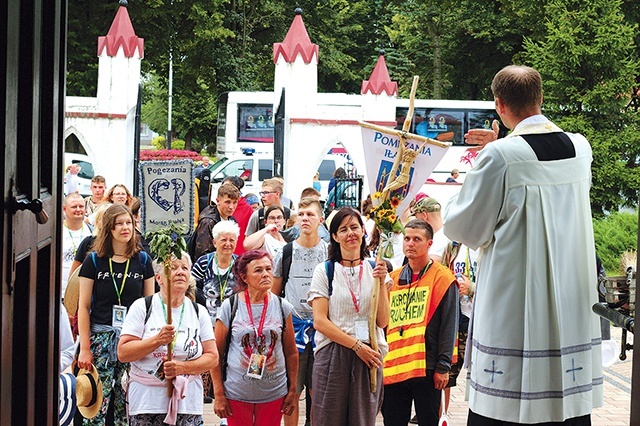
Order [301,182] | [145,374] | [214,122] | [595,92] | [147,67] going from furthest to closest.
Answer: [214,122]
[147,67]
[595,92]
[301,182]
[145,374]

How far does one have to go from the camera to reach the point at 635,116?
2922 cm

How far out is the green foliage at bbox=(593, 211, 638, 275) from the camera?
2052cm

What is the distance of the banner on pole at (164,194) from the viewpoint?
945 centimetres

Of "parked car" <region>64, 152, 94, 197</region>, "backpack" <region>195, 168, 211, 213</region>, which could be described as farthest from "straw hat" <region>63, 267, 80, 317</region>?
"parked car" <region>64, 152, 94, 197</region>

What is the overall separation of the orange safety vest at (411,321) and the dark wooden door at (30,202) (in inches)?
146

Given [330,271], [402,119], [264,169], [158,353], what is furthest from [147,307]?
[402,119]

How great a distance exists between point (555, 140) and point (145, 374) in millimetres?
3222

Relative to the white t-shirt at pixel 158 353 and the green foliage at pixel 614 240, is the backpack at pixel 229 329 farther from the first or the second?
the green foliage at pixel 614 240

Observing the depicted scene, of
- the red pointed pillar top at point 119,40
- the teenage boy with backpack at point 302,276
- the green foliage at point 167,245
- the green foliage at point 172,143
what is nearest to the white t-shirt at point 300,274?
the teenage boy with backpack at point 302,276

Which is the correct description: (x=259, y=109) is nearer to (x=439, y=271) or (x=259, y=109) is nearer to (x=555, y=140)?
(x=439, y=271)

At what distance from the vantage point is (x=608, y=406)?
400 inches

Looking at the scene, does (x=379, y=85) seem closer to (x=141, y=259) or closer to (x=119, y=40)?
(x=119, y=40)

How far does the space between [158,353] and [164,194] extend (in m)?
3.08

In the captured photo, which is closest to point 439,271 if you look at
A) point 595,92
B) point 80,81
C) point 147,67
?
point 595,92
